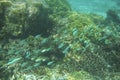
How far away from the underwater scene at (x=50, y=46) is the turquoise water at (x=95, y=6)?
1218 cm

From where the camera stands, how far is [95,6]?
2578 centimetres

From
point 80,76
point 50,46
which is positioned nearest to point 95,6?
point 50,46

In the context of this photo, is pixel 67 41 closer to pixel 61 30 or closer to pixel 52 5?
pixel 61 30

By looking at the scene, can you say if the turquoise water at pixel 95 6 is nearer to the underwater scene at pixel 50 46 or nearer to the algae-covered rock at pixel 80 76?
the underwater scene at pixel 50 46

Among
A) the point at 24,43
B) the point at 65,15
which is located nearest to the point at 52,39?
the point at 24,43

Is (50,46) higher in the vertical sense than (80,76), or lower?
higher

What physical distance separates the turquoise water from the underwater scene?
40.0ft

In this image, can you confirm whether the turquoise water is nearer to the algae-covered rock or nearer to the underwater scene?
the underwater scene

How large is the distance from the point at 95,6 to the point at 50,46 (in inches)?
668

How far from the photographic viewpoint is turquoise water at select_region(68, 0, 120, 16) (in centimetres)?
2342

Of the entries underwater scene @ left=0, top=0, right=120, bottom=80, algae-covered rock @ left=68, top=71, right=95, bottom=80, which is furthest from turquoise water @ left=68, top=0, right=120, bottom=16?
algae-covered rock @ left=68, top=71, right=95, bottom=80

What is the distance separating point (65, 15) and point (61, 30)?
1.63 m

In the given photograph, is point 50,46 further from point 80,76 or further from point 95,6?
point 95,6

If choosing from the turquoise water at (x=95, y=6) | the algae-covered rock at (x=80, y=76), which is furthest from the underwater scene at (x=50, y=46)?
the turquoise water at (x=95, y=6)
